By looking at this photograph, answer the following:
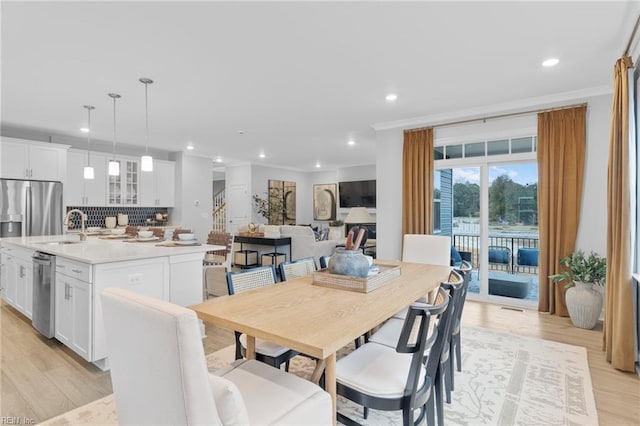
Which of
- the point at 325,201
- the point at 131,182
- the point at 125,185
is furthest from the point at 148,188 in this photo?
the point at 325,201

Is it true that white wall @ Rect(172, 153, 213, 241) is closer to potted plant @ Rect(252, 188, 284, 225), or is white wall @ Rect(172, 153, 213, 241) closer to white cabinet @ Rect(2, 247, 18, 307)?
potted plant @ Rect(252, 188, 284, 225)

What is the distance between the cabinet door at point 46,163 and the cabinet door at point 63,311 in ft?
11.4

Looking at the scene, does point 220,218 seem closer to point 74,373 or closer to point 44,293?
point 44,293

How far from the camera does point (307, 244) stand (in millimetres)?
6500

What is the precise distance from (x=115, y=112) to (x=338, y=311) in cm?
451

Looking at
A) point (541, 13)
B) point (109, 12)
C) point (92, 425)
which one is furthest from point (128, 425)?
point (541, 13)

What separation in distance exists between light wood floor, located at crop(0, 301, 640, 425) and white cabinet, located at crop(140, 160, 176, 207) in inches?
146

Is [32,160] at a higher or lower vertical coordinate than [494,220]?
Result: higher

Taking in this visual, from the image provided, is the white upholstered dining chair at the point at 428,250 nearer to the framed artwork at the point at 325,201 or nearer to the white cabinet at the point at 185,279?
Result: the white cabinet at the point at 185,279

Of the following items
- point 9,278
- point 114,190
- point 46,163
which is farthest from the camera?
point 114,190

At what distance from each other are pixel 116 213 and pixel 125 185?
70 centimetres

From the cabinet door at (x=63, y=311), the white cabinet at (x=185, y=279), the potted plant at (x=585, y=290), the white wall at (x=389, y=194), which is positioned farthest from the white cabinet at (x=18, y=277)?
the potted plant at (x=585, y=290)

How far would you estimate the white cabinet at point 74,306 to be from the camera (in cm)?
260

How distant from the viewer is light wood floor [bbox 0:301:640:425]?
217 centimetres
